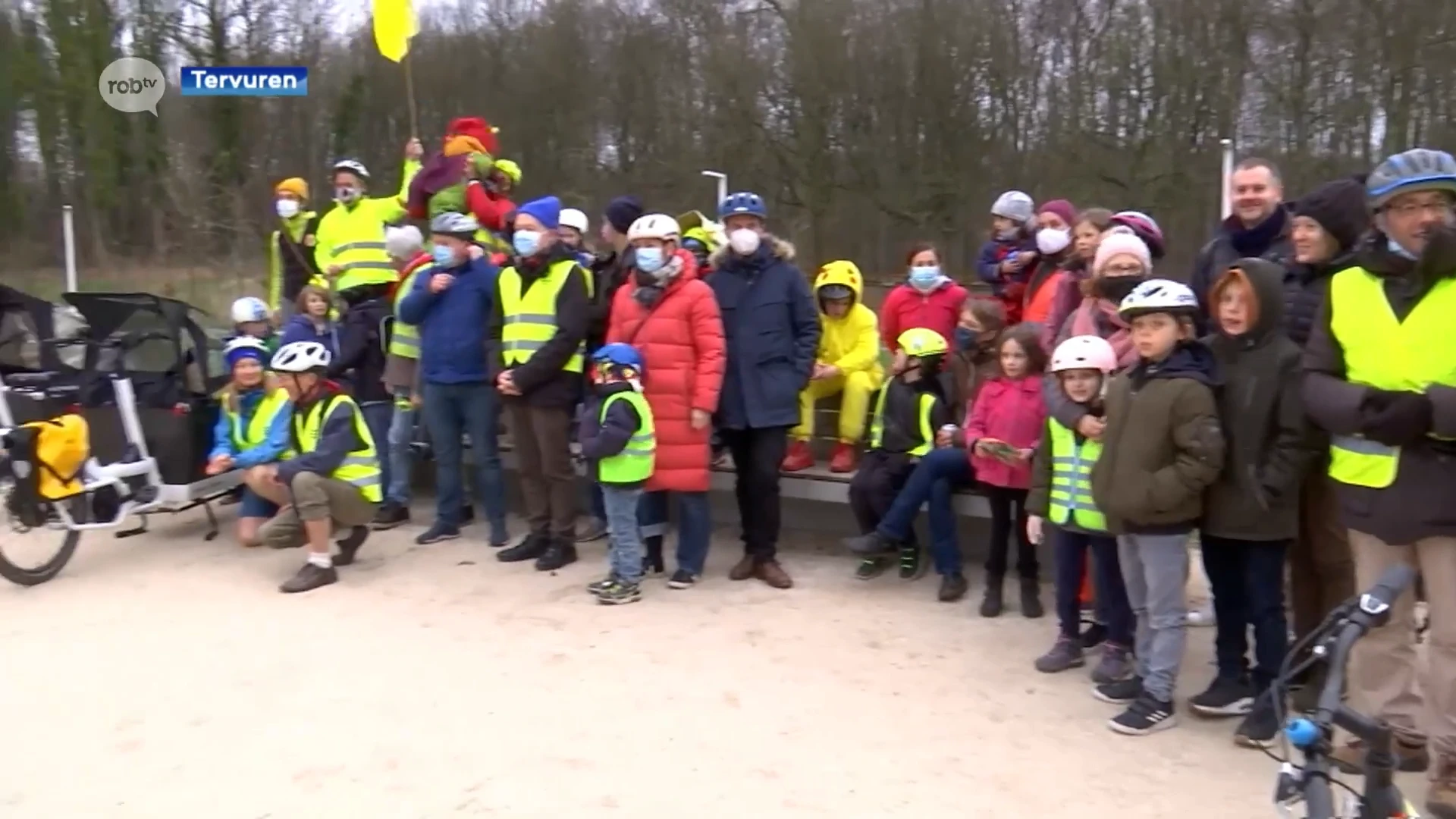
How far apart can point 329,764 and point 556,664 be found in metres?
1.03

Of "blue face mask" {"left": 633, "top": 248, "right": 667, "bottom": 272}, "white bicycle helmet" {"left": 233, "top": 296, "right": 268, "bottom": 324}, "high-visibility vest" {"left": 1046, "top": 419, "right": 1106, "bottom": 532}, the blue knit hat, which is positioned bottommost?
"high-visibility vest" {"left": 1046, "top": 419, "right": 1106, "bottom": 532}

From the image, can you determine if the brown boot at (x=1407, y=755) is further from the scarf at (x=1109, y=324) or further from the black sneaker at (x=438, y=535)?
the black sneaker at (x=438, y=535)

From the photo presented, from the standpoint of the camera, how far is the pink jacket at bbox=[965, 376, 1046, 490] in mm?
5184

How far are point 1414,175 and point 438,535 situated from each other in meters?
4.73

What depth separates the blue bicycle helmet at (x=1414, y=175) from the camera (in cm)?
340

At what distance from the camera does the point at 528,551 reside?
619cm

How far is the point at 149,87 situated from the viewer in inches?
566

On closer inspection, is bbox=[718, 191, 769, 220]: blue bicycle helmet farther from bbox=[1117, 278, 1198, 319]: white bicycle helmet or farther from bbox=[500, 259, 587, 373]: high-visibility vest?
bbox=[1117, 278, 1198, 319]: white bicycle helmet

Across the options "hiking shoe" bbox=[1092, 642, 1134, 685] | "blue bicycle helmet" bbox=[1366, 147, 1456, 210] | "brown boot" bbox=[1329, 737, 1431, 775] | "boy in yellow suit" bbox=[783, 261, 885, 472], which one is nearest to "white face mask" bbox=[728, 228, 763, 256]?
"boy in yellow suit" bbox=[783, 261, 885, 472]

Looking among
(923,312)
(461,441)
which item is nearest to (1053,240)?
(923,312)

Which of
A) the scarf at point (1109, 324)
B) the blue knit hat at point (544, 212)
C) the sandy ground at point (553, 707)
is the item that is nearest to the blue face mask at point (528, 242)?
the blue knit hat at point (544, 212)

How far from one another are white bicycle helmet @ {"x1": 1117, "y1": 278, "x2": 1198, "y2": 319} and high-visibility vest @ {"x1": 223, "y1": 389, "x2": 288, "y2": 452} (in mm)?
4058

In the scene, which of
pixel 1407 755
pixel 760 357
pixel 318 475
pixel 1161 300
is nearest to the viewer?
pixel 1407 755

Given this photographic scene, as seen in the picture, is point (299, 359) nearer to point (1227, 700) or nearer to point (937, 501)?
point (937, 501)
